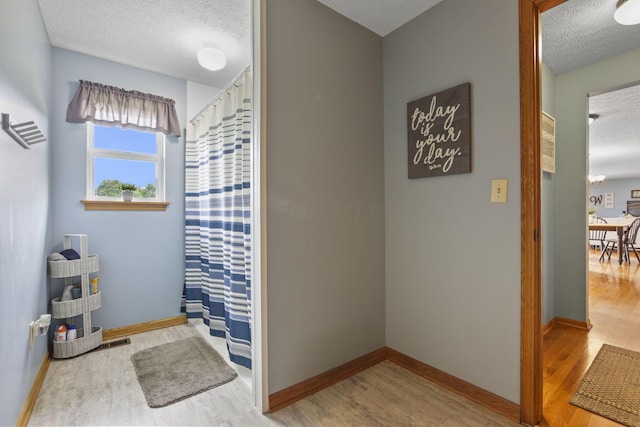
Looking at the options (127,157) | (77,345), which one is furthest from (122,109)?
(77,345)

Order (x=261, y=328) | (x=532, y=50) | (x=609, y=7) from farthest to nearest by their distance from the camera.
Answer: (x=609, y=7)
(x=261, y=328)
(x=532, y=50)

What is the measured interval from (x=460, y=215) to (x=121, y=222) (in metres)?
2.72

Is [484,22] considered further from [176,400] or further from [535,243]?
[176,400]

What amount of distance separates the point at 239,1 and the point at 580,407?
3.06 m

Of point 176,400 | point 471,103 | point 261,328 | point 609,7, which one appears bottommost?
point 176,400

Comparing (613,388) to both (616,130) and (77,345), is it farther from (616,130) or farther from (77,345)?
(616,130)

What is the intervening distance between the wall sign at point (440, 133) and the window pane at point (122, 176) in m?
2.36

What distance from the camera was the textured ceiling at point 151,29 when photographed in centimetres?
192

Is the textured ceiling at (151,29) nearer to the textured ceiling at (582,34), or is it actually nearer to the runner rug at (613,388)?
the textured ceiling at (582,34)

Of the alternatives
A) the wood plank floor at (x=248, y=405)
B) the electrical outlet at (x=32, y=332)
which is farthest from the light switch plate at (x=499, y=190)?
the electrical outlet at (x=32, y=332)

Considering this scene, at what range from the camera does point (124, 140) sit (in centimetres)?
271

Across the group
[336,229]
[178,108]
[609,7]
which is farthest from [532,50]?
[178,108]

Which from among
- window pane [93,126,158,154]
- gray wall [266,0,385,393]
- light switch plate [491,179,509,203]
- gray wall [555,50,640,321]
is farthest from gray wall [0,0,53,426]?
gray wall [555,50,640,321]

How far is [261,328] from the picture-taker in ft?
5.31
